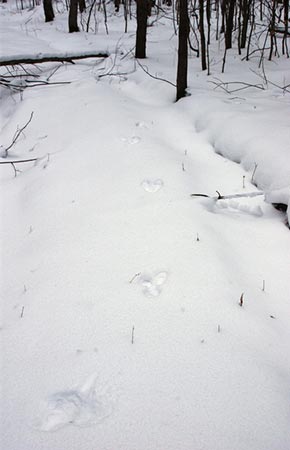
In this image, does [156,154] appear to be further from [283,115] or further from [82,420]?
[82,420]

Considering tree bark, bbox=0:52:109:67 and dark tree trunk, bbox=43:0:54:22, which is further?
dark tree trunk, bbox=43:0:54:22

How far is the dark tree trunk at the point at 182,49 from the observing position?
13.6 ft

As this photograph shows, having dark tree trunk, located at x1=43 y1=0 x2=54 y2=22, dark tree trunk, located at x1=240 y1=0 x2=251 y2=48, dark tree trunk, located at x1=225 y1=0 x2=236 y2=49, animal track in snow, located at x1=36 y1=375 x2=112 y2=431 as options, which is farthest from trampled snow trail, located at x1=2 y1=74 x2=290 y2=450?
dark tree trunk, located at x1=43 y1=0 x2=54 y2=22

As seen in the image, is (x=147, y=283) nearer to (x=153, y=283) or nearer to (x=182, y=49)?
(x=153, y=283)

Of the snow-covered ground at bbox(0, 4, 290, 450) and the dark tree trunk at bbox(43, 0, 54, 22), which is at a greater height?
the dark tree trunk at bbox(43, 0, 54, 22)

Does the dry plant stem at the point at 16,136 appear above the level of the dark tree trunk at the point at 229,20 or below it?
below

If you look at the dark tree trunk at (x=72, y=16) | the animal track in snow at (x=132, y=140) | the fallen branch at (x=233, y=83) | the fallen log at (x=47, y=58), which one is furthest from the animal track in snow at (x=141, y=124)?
the dark tree trunk at (x=72, y=16)

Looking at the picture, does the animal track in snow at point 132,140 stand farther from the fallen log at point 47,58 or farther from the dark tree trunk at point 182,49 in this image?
the fallen log at point 47,58

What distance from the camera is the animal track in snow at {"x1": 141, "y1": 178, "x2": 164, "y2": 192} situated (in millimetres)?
2893

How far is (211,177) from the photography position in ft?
10.6

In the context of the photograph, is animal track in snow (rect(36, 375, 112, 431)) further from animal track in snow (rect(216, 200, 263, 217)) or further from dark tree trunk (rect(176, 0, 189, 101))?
dark tree trunk (rect(176, 0, 189, 101))

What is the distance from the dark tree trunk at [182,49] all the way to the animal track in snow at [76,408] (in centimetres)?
408

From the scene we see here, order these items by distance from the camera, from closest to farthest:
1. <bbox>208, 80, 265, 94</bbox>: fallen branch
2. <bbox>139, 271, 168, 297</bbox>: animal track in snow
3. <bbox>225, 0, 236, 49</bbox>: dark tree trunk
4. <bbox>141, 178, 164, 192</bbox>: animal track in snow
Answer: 1. <bbox>139, 271, 168, 297</bbox>: animal track in snow
2. <bbox>141, 178, 164, 192</bbox>: animal track in snow
3. <bbox>208, 80, 265, 94</bbox>: fallen branch
4. <bbox>225, 0, 236, 49</bbox>: dark tree trunk

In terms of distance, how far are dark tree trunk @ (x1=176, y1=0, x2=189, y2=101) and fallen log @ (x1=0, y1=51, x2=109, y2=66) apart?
2292 millimetres
